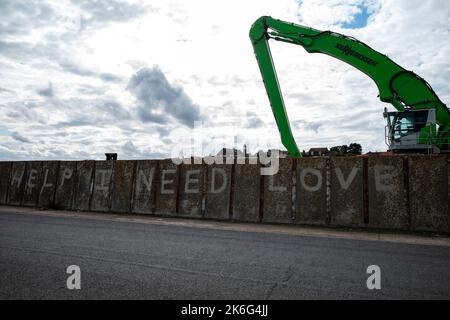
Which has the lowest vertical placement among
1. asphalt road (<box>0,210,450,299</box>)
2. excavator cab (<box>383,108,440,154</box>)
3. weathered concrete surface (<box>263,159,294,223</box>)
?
asphalt road (<box>0,210,450,299</box>)

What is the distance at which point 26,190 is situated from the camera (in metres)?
18.7

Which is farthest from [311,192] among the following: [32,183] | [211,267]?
[32,183]

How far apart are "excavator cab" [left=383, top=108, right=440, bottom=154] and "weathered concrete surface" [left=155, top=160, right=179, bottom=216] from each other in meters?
9.81

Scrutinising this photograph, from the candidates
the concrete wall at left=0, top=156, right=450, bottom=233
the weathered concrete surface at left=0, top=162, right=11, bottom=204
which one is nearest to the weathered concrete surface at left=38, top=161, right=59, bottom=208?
the concrete wall at left=0, top=156, right=450, bottom=233

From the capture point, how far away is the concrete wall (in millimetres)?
10555

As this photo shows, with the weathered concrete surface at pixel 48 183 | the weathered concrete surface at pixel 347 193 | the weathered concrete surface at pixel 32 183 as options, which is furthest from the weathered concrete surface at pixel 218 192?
the weathered concrete surface at pixel 32 183

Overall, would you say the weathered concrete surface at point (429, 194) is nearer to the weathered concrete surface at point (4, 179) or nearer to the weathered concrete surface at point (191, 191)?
the weathered concrete surface at point (191, 191)

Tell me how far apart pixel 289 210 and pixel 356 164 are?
9.11 ft

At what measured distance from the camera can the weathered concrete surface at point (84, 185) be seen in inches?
642

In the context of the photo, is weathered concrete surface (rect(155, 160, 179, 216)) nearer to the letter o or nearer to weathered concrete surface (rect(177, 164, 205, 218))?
weathered concrete surface (rect(177, 164, 205, 218))

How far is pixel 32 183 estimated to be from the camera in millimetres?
18547

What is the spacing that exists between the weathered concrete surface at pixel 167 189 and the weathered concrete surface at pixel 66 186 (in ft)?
17.0
